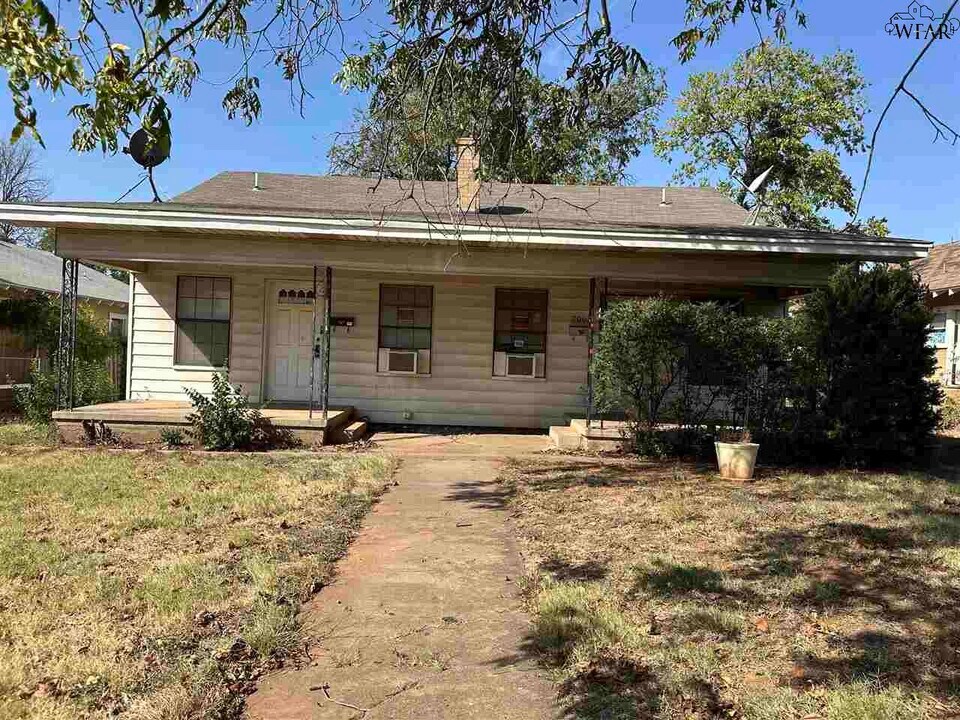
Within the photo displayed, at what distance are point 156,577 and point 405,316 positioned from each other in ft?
27.5

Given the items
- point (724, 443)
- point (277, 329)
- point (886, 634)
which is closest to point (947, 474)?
point (724, 443)

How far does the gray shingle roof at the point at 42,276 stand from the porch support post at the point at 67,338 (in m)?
5.87

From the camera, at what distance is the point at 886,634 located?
A: 365cm

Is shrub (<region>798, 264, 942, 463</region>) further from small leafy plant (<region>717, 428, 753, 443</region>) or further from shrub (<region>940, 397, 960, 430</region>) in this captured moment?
shrub (<region>940, 397, 960, 430</region>)

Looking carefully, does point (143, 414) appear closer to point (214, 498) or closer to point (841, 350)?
point (214, 498)

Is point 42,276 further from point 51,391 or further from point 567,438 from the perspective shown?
point 567,438

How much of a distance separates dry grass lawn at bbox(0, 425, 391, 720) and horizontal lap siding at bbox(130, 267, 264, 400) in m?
4.24

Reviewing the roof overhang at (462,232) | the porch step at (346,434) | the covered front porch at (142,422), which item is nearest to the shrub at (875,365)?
the roof overhang at (462,232)

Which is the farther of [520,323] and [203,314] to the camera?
[520,323]

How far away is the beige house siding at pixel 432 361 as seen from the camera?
1236cm

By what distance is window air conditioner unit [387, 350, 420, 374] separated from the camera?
1237cm

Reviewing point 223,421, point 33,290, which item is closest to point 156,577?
point 223,421

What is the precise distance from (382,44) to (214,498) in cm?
430

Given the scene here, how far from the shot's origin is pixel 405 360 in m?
12.4
